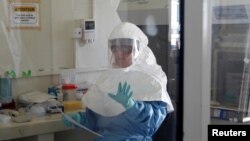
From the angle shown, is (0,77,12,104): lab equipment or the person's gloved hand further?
(0,77,12,104): lab equipment

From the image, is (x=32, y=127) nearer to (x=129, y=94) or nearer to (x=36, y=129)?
(x=36, y=129)

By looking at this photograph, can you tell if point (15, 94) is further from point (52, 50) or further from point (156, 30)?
point (156, 30)

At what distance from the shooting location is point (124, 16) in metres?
1.94

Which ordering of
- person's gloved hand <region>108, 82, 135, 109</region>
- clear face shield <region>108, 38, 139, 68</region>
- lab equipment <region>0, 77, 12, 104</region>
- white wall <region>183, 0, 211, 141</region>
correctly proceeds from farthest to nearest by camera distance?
lab equipment <region>0, 77, 12, 104</region> → clear face shield <region>108, 38, 139, 68</region> → person's gloved hand <region>108, 82, 135, 109</region> → white wall <region>183, 0, 211, 141</region>

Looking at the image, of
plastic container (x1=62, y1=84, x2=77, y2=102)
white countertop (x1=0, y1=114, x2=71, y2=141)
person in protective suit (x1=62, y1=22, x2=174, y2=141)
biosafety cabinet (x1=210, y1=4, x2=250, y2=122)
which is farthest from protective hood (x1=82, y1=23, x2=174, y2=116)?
plastic container (x1=62, y1=84, x2=77, y2=102)

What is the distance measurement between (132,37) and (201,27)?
2.55 ft

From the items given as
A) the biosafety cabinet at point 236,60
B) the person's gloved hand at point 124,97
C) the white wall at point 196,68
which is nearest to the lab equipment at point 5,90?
the person's gloved hand at point 124,97

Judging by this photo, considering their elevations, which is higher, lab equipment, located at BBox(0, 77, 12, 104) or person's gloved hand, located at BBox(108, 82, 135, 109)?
person's gloved hand, located at BBox(108, 82, 135, 109)

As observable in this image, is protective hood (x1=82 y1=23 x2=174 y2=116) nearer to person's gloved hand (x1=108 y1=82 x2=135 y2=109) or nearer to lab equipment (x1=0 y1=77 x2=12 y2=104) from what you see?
person's gloved hand (x1=108 y1=82 x2=135 y2=109)

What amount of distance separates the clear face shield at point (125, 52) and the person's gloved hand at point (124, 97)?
18cm

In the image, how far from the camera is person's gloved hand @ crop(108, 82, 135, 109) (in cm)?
129

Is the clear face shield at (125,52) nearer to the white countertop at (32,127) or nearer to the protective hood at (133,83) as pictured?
the protective hood at (133,83)

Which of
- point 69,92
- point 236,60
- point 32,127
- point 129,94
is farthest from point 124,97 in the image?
point 69,92

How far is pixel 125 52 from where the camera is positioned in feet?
4.85
